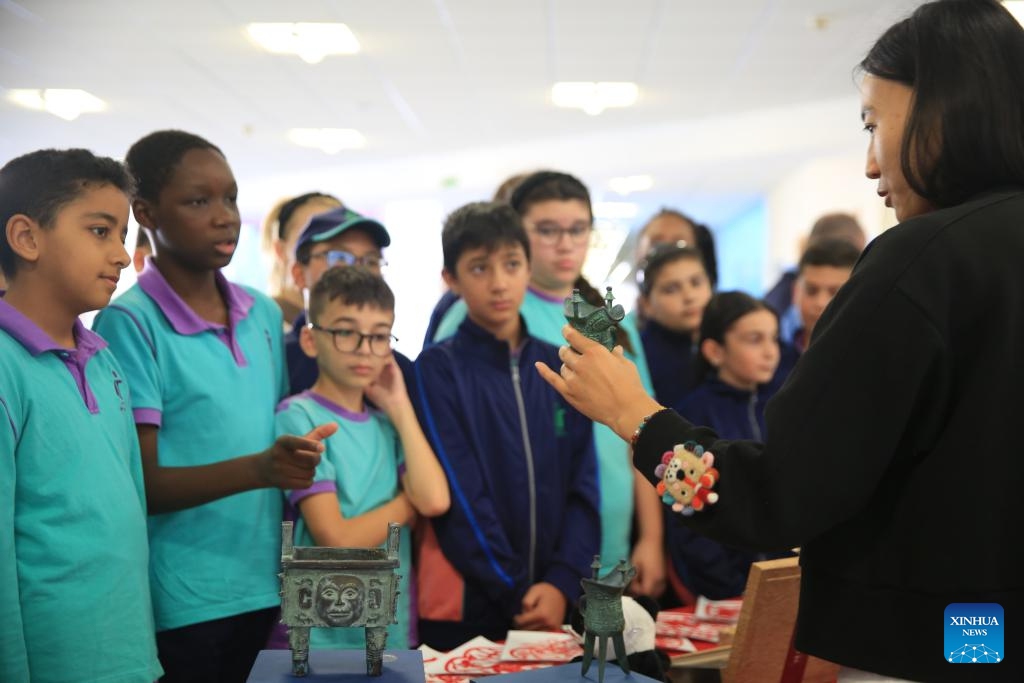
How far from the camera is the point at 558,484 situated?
2.32m

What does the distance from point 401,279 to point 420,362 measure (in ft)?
31.7

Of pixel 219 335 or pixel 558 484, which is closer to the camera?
pixel 219 335

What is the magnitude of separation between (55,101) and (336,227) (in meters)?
1.91

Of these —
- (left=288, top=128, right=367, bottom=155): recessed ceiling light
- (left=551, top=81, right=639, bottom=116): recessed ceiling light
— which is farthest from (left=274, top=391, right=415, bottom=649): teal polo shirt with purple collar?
(left=288, top=128, right=367, bottom=155): recessed ceiling light

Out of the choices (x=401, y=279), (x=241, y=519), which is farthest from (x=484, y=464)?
(x=401, y=279)

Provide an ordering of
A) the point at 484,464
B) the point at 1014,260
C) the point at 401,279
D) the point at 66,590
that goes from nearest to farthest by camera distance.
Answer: the point at 1014,260, the point at 66,590, the point at 484,464, the point at 401,279

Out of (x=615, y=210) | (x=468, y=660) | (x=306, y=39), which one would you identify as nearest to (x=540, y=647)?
(x=468, y=660)

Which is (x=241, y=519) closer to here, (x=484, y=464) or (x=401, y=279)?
(x=484, y=464)

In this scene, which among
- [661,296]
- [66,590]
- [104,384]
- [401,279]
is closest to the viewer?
[66,590]

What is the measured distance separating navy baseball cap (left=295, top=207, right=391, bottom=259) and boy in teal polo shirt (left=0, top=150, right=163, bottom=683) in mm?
835

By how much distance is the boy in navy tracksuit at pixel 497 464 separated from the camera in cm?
220

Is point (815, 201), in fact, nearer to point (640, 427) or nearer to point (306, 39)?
point (306, 39)

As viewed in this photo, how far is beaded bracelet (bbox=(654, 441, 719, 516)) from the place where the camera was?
1201 mm

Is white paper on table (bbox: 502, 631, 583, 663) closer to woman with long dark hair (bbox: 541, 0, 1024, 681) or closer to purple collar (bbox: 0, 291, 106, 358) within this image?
woman with long dark hair (bbox: 541, 0, 1024, 681)
